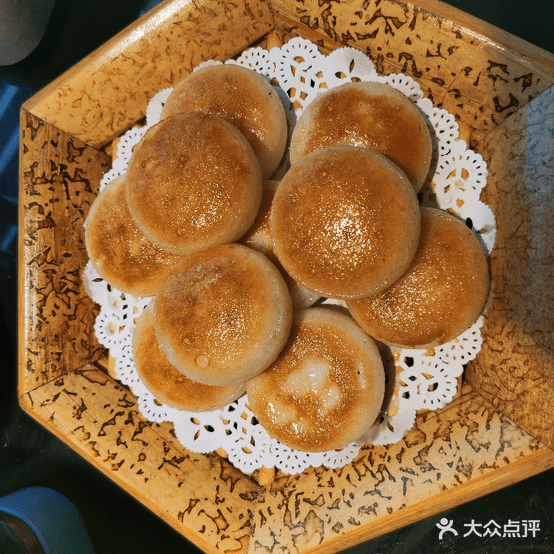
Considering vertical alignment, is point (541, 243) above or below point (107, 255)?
above

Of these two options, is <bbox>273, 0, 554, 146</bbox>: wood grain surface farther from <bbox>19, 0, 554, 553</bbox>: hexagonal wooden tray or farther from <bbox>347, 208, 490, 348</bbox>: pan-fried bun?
<bbox>347, 208, 490, 348</bbox>: pan-fried bun

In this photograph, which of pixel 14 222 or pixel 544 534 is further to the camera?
pixel 14 222

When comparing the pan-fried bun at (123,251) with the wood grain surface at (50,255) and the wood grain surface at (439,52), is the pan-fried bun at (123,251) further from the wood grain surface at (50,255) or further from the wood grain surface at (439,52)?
the wood grain surface at (439,52)

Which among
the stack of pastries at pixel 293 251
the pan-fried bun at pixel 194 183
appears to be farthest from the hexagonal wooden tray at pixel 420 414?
the pan-fried bun at pixel 194 183

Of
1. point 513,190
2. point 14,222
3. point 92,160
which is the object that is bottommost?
point 14,222

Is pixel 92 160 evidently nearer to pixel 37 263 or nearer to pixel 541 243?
pixel 37 263

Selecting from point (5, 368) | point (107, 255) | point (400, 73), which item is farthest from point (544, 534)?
point (5, 368)
